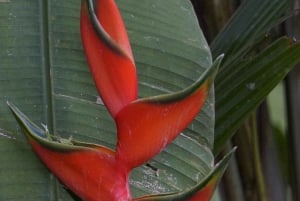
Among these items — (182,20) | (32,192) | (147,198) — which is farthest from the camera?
(182,20)

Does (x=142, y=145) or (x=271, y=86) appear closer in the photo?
(x=142, y=145)

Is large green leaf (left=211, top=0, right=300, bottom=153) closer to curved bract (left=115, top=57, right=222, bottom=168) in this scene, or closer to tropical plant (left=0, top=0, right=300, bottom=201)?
tropical plant (left=0, top=0, right=300, bottom=201)

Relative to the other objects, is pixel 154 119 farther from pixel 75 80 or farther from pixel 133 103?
pixel 75 80

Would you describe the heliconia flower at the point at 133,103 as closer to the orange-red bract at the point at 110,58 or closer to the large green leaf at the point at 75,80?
the orange-red bract at the point at 110,58

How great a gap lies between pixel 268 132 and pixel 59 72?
57 cm

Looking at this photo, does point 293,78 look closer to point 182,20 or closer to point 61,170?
point 182,20

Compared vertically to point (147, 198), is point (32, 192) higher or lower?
lower

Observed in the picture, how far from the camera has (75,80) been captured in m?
0.67

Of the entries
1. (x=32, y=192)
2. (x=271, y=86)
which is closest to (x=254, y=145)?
(x=271, y=86)

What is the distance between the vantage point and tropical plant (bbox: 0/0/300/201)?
614mm

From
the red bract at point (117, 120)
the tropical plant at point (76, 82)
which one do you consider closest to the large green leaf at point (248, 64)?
the tropical plant at point (76, 82)

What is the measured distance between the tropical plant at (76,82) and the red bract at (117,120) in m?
0.09

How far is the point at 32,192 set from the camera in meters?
0.61

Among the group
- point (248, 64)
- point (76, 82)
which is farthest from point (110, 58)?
point (248, 64)
